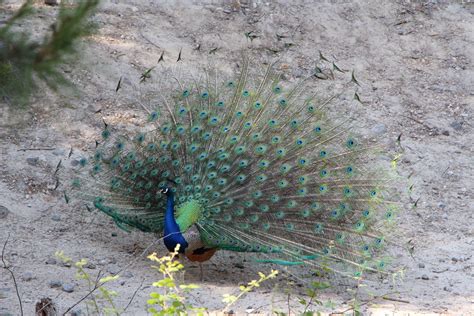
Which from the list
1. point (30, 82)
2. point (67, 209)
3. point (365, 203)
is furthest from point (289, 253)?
point (30, 82)

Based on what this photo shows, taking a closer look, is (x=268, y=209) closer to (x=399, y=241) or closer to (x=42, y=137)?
(x=399, y=241)

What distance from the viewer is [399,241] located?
7.64 m

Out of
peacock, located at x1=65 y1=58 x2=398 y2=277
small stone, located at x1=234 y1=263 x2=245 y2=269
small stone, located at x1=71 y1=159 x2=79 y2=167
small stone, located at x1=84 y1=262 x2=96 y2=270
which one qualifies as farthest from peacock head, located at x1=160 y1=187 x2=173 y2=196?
small stone, located at x1=71 y1=159 x2=79 y2=167

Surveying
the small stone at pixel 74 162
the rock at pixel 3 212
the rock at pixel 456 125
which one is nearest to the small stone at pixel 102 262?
the rock at pixel 3 212

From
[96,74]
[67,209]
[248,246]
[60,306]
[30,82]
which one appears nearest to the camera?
[30,82]

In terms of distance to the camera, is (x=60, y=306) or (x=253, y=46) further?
(x=253, y=46)

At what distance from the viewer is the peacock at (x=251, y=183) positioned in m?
6.70

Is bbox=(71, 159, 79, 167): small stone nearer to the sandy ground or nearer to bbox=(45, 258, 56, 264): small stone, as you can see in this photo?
the sandy ground

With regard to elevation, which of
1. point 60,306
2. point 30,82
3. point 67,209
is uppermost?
point 30,82

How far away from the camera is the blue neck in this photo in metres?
6.62

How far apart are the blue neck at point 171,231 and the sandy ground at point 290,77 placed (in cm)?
26

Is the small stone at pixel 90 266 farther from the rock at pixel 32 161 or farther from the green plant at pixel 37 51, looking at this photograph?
the green plant at pixel 37 51

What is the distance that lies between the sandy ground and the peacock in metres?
0.32

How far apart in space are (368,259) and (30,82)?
3.85 meters
